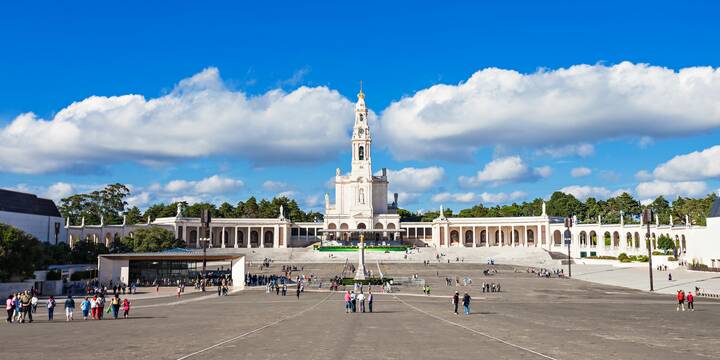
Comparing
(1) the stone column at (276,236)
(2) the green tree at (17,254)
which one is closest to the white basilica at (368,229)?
(1) the stone column at (276,236)

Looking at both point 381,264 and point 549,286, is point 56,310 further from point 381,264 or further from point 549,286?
point 381,264

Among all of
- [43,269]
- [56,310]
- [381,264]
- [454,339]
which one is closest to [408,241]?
[381,264]

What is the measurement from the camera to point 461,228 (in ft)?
421

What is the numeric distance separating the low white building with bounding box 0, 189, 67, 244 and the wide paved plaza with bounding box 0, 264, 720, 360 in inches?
1823

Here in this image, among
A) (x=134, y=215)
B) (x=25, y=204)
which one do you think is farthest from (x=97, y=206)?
(x=25, y=204)

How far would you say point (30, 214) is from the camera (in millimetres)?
84625

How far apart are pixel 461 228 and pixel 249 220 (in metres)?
44.4

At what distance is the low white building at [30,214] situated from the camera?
7938 cm

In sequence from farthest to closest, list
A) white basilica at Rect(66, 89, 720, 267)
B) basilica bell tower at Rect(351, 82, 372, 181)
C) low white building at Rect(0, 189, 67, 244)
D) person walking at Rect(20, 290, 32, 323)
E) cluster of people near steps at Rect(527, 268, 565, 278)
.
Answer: basilica bell tower at Rect(351, 82, 372, 181), white basilica at Rect(66, 89, 720, 267), low white building at Rect(0, 189, 67, 244), cluster of people near steps at Rect(527, 268, 565, 278), person walking at Rect(20, 290, 32, 323)

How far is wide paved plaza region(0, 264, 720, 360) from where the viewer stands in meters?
18.7

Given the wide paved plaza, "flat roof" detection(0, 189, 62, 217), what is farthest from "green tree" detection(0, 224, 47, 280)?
"flat roof" detection(0, 189, 62, 217)

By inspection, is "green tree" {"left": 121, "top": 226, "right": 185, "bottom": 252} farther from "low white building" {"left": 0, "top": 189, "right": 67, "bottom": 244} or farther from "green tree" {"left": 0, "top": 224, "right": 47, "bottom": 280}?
"green tree" {"left": 0, "top": 224, "right": 47, "bottom": 280}

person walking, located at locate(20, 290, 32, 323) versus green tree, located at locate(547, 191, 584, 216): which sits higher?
green tree, located at locate(547, 191, 584, 216)

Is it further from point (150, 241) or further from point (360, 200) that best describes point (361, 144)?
point (150, 241)
